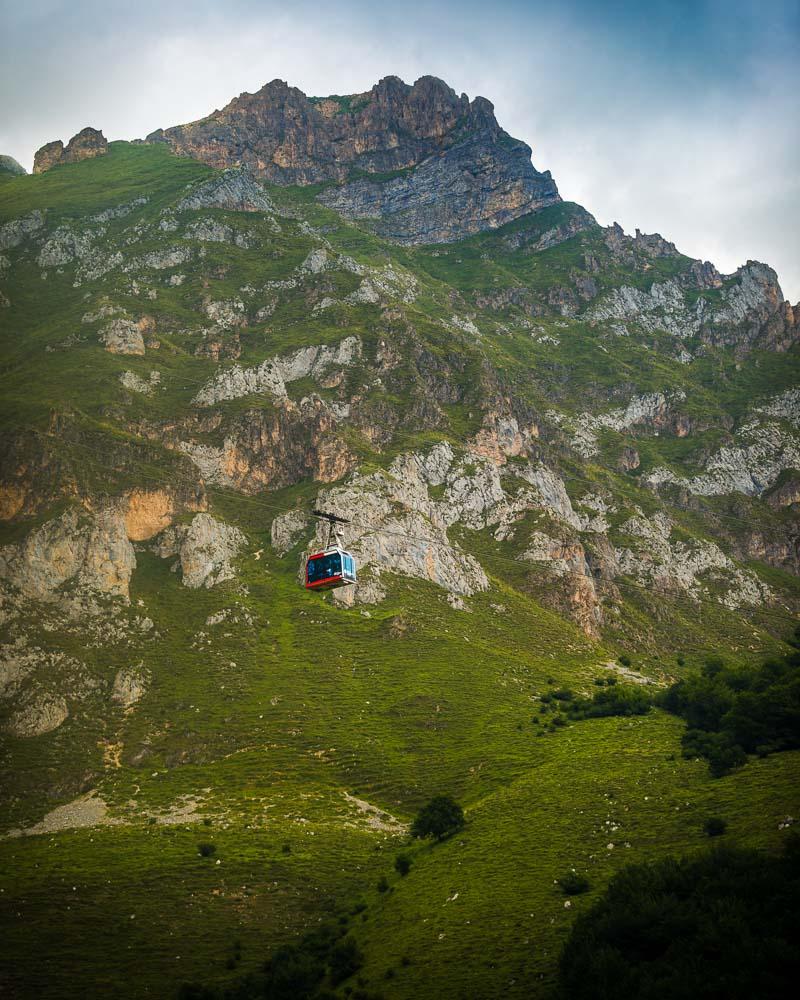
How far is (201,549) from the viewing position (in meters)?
148

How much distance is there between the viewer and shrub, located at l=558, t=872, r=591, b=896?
201 ft

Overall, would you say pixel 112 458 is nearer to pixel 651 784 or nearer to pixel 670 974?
pixel 651 784

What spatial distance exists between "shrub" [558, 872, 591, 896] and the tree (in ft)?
75.7

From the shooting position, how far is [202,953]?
7012 centimetres

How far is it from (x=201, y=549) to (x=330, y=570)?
8009 cm

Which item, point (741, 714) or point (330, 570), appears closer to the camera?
point (330, 570)

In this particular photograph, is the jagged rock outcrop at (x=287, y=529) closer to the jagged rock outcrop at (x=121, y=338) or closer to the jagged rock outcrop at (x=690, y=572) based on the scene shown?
the jagged rock outcrop at (x=121, y=338)

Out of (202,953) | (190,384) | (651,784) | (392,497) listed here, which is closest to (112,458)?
(190,384)

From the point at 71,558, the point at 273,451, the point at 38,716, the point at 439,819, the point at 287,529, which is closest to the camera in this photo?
the point at 439,819

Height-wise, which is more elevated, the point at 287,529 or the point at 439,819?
the point at 287,529

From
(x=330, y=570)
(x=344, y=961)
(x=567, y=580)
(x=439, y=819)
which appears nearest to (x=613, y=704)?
(x=439, y=819)

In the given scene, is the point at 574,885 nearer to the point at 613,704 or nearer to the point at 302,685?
the point at 613,704

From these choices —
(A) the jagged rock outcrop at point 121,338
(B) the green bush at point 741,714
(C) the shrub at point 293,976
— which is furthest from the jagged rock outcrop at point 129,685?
(A) the jagged rock outcrop at point 121,338

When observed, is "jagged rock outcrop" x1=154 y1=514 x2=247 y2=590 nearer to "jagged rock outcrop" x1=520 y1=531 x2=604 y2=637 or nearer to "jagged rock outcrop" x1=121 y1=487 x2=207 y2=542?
"jagged rock outcrop" x1=121 y1=487 x2=207 y2=542
